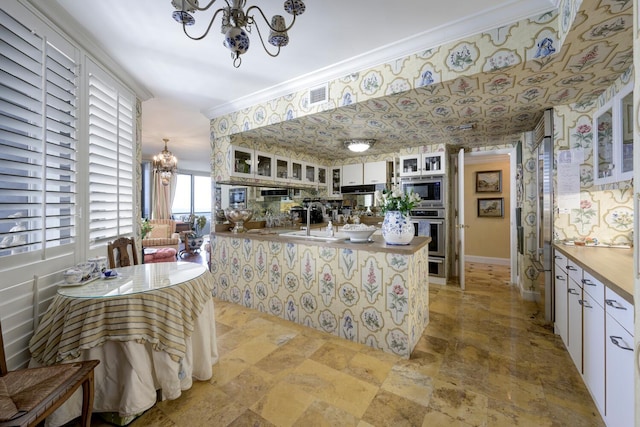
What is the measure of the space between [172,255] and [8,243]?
3.94 m

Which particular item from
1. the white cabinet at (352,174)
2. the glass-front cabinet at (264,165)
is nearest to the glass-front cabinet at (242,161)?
the glass-front cabinet at (264,165)

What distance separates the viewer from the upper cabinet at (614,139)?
5.58ft

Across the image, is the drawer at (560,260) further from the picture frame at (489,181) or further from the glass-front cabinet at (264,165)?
the glass-front cabinet at (264,165)

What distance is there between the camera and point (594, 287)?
151 centimetres

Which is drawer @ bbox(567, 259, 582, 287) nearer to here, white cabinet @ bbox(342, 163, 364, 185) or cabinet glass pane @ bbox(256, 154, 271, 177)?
white cabinet @ bbox(342, 163, 364, 185)

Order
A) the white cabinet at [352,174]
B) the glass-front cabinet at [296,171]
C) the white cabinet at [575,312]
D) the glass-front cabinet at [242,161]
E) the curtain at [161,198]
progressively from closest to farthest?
1. the white cabinet at [575,312]
2. the glass-front cabinet at [242,161]
3. the glass-front cabinet at [296,171]
4. the white cabinet at [352,174]
5. the curtain at [161,198]

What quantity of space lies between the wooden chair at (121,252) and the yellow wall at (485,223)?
5.91 meters

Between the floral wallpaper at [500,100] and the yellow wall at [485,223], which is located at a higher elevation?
the floral wallpaper at [500,100]

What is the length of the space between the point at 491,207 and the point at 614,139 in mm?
3848

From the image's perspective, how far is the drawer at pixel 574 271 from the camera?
1776 millimetres

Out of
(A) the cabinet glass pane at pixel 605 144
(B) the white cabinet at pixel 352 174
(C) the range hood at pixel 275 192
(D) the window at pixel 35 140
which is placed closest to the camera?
(D) the window at pixel 35 140

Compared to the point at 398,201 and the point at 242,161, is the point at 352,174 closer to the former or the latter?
the point at 242,161

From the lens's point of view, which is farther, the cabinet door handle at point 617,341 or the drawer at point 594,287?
the drawer at point 594,287

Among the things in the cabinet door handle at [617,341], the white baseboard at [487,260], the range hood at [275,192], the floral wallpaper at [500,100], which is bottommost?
the white baseboard at [487,260]
